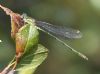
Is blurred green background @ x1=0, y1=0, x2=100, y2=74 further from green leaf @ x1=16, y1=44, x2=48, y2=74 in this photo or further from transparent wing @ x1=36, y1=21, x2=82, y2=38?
green leaf @ x1=16, y1=44, x2=48, y2=74

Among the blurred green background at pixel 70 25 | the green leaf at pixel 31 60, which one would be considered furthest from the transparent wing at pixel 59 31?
the blurred green background at pixel 70 25

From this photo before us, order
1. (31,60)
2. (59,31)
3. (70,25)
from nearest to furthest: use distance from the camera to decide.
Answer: (31,60) < (59,31) < (70,25)

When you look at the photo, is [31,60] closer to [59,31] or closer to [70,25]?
[59,31]

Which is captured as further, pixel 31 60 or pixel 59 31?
pixel 59 31

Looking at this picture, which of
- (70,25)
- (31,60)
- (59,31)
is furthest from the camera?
(70,25)

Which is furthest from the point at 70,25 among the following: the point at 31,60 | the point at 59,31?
the point at 31,60

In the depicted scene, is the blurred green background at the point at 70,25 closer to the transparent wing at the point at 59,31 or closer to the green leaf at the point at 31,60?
the transparent wing at the point at 59,31

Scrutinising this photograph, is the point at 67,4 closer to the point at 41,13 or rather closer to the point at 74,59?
the point at 41,13
